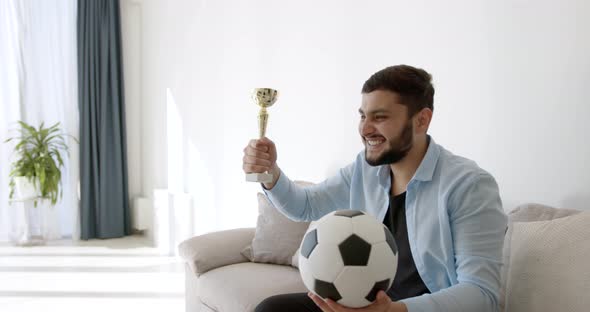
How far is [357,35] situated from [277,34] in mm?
804

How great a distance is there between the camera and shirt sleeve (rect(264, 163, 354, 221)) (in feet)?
6.21

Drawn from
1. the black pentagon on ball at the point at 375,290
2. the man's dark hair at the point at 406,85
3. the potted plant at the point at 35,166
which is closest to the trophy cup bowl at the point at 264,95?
the man's dark hair at the point at 406,85

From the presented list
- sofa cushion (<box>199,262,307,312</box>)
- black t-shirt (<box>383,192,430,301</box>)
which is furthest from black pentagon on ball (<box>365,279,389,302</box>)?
sofa cushion (<box>199,262,307,312</box>)

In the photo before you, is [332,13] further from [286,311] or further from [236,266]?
[286,311]

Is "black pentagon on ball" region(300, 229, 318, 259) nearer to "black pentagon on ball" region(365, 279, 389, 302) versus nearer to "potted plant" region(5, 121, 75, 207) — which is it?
"black pentagon on ball" region(365, 279, 389, 302)

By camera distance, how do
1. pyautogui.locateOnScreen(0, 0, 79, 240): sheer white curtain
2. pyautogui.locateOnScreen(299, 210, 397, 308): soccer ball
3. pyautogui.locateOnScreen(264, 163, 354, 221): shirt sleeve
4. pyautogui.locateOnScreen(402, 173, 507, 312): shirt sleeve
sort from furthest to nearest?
pyautogui.locateOnScreen(0, 0, 79, 240): sheer white curtain → pyautogui.locateOnScreen(264, 163, 354, 221): shirt sleeve → pyautogui.locateOnScreen(402, 173, 507, 312): shirt sleeve → pyautogui.locateOnScreen(299, 210, 397, 308): soccer ball

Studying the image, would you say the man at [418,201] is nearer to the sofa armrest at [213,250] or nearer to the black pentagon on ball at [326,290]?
the black pentagon on ball at [326,290]

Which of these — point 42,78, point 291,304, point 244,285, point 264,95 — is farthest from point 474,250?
point 42,78

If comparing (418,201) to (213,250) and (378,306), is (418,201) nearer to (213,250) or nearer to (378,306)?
(378,306)

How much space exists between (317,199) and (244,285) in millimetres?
624

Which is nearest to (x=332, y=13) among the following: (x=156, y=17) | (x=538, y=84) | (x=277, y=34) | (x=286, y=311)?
(x=277, y=34)

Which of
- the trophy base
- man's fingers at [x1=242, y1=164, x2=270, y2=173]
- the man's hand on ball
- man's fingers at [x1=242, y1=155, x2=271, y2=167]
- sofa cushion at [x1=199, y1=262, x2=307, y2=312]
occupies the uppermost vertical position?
man's fingers at [x1=242, y1=155, x2=271, y2=167]

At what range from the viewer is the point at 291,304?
1.66m

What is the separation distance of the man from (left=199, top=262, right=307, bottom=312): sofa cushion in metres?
0.52
